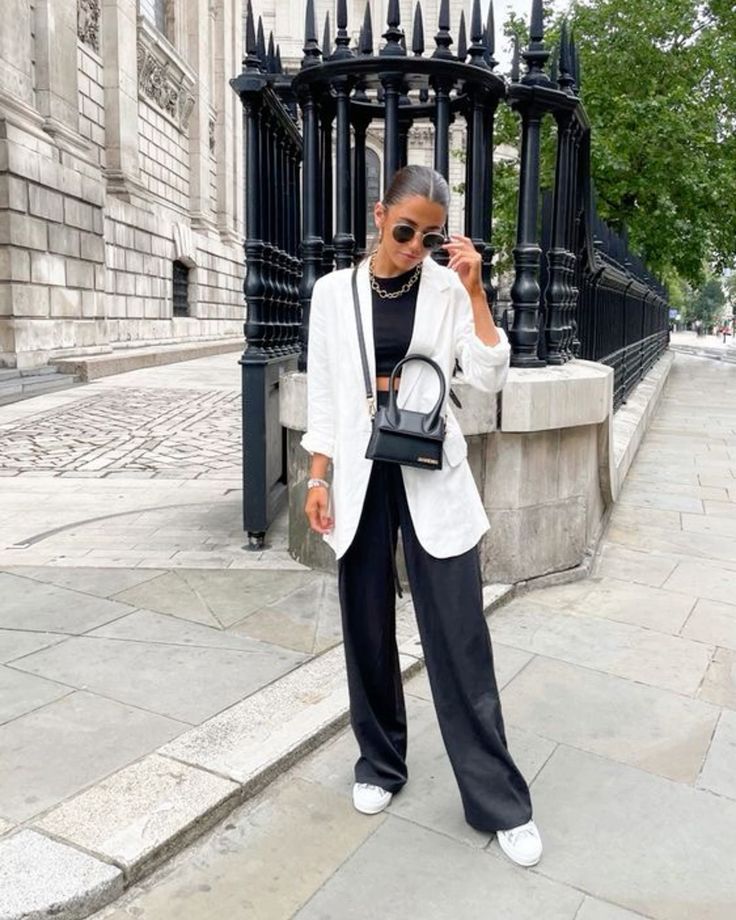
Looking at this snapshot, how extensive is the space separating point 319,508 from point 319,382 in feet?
1.28

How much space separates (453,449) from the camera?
266 centimetres

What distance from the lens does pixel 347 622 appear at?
282cm

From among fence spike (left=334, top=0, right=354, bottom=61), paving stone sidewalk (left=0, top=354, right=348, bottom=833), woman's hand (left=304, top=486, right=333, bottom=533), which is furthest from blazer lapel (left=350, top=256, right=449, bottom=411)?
fence spike (left=334, top=0, right=354, bottom=61)

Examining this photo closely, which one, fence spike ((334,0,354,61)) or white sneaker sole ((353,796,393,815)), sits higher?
fence spike ((334,0,354,61))

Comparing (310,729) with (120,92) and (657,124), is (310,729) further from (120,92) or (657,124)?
(657,124)

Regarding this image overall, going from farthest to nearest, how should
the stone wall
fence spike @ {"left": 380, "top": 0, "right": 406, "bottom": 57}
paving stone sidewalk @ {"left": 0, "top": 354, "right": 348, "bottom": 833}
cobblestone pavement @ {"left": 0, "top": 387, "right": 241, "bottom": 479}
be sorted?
the stone wall < cobblestone pavement @ {"left": 0, "top": 387, "right": 241, "bottom": 479} < fence spike @ {"left": 380, "top": 0, "right": 406, "bottom": 57} < paving stone sidewalk @ {"left": 0, "top": 354, "right": 348, "bottom": 833}

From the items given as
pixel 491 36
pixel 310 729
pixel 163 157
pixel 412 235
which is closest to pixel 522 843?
pixel 310 729

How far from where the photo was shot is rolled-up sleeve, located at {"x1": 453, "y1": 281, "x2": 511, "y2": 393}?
8.51 ft

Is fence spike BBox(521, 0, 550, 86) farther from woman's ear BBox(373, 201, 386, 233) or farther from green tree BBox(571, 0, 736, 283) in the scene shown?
green tree BBox(571, 0, 736, 283)

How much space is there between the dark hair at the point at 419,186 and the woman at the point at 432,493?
0.04 feet

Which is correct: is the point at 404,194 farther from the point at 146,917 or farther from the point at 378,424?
the point at 146,917

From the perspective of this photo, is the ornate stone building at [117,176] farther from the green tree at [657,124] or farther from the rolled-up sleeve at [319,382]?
the rolled-up sleeve at [319,382]

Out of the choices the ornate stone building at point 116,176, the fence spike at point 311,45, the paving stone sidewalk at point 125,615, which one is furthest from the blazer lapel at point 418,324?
the ornate stone building at point 116,176

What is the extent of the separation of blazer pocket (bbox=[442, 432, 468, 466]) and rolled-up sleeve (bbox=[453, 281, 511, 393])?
0.55ft
